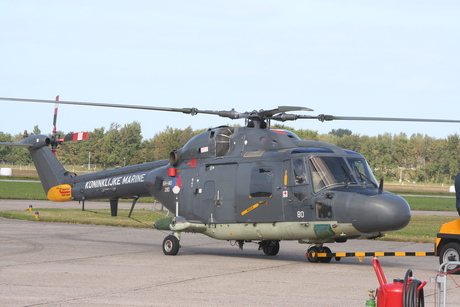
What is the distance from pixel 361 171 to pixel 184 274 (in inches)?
195

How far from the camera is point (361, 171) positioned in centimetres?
1527

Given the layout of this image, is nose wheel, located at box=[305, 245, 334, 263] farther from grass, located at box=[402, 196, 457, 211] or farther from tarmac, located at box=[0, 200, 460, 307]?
grass, located at box=[402, 196, 457, 211]

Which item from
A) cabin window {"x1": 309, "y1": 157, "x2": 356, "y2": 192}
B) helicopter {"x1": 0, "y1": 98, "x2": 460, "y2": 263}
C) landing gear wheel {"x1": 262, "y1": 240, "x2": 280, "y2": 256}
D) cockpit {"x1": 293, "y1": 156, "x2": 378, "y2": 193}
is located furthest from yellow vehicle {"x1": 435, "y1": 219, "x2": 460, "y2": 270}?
landing gear wheel {"x1": 262, "y1": 240, "x2": 280, "y2": 256}

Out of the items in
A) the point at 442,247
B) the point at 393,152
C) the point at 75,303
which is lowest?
the point at 75,303

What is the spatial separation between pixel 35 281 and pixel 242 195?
597cm

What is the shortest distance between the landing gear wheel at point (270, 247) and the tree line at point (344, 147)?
63279 millimetres

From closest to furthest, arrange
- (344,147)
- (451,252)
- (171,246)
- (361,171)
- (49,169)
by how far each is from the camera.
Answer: (451,252)
(361,171)
(171,246)
(49,169)
(344,147)

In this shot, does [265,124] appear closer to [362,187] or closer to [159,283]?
[362,187]

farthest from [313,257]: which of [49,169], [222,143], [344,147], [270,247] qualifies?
[344,147]

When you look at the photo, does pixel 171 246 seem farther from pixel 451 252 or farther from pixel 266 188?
pixel 451 252

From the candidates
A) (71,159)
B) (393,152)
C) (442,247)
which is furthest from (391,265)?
(393,152)

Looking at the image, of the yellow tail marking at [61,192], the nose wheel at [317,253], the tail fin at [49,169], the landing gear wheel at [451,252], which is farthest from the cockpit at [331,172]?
the tail fin at [49,169]

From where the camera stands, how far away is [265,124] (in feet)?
55.9

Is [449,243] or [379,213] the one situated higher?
[379,213]
